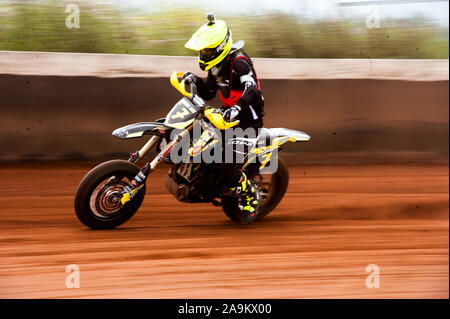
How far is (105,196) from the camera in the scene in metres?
4.57

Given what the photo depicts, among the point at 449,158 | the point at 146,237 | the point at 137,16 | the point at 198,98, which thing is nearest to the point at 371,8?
the point at 449,158

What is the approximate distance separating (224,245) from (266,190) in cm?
99

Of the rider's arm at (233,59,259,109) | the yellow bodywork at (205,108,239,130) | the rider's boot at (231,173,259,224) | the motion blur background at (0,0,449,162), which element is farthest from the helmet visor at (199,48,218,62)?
the motion blur background at (0,0,449,162)

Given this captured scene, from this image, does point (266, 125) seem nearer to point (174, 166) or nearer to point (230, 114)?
point (174, 166)

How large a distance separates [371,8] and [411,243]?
512 centimetres

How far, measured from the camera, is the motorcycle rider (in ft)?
15.3

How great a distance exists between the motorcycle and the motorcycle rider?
4.6 inches

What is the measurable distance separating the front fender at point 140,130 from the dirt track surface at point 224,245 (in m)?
0.88

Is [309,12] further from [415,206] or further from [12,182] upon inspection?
[12,182]

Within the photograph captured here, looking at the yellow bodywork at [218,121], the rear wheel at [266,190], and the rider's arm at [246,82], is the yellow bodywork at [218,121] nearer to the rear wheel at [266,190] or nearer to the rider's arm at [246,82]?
the rider's arm at [246,82]

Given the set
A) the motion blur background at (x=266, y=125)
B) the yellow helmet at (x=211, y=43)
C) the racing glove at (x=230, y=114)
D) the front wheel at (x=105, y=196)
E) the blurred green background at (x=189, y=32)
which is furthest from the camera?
the blurred green background at (x=189, y=32)

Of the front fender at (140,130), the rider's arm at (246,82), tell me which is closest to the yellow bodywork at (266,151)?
the rider's arm at (246,82)

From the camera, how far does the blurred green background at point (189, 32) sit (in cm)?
775

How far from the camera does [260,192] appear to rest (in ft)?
18.0
